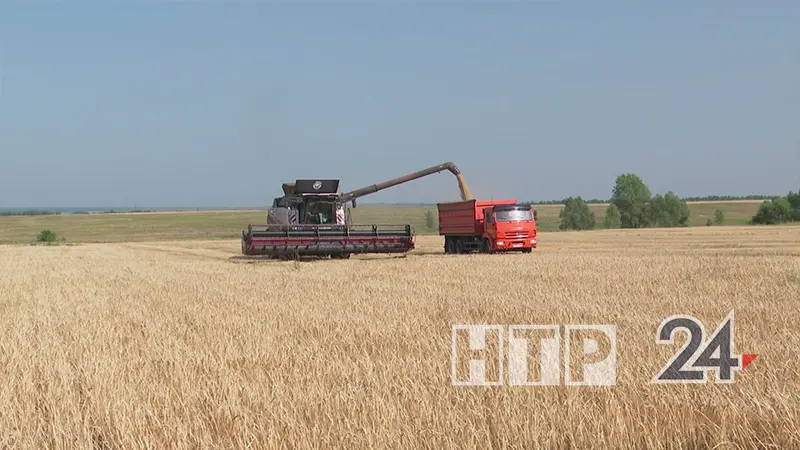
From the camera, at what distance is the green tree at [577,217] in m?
76.3

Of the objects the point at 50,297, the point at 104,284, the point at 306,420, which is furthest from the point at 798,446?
the point at 104,284

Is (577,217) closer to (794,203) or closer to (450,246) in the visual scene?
(794,203)

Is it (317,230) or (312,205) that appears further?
(312,205)

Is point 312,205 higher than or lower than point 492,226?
higher

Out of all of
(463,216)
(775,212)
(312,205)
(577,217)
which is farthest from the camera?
(577,217)

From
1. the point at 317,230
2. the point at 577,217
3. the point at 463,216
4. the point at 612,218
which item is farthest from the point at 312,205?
the point at 612,218

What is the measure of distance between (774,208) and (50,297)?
6596 cm

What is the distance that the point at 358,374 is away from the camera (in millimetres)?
5871

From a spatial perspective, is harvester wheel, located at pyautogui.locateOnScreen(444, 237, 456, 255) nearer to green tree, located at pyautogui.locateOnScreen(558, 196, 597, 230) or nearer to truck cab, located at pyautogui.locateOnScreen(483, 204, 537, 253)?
truck cab, located at pyautogui.locateOnScreen(483, 204, 537, 253)

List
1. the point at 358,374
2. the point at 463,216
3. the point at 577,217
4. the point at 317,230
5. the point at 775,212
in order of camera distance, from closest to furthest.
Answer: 1. the point at 358,374
2. the point at 317,230
3. the point at 463,216
4. the point at 775,212
5. the point at 577,217

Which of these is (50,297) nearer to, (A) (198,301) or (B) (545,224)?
(A) (198,301)

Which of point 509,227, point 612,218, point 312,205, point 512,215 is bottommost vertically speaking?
point 612,218

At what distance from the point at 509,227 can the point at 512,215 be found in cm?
47

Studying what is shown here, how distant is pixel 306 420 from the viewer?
466 cm
